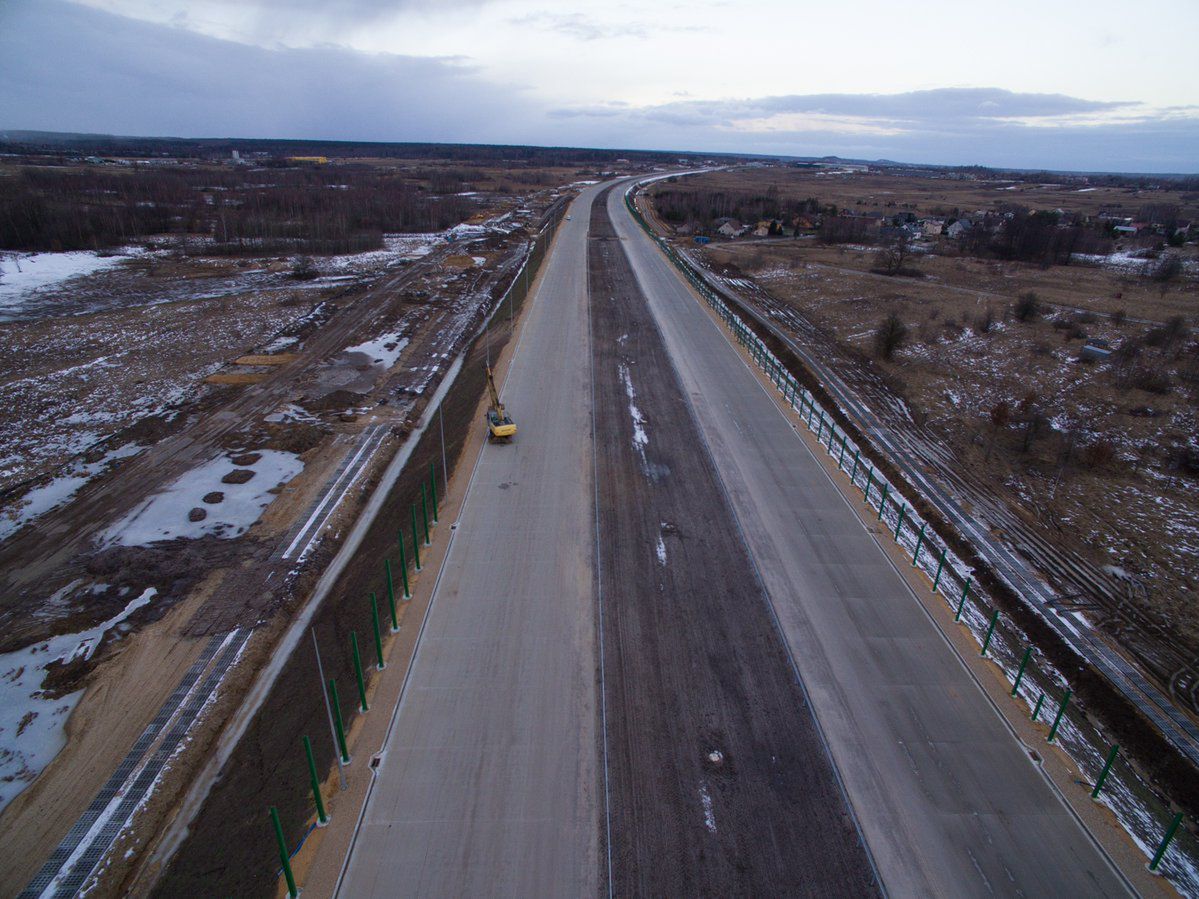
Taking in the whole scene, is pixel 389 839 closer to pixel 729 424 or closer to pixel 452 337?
pixel 729 424

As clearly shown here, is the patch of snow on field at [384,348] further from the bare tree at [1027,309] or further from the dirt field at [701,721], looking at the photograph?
the bare tree at [1027,309]

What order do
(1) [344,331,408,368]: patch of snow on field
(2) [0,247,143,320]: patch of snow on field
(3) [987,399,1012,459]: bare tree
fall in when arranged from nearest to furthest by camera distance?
(3) [987,399,1012,459]: bare tree → (1) [344,331,408,368]: patch of snow on field → (2) [0,247,143,320]: patch of snow on field

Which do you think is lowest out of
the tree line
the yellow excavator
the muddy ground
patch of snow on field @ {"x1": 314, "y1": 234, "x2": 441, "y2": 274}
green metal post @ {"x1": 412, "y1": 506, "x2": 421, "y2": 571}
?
the muddy ground

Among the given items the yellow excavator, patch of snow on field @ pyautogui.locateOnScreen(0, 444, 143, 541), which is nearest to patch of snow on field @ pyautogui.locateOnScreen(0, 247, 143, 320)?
patch of snow on field @ pyautogui.locateOnScreen(0, 444, 143, 541)

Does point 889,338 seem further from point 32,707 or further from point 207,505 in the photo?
point 32,707

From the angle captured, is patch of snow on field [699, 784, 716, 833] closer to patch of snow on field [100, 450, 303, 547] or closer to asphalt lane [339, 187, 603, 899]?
asphalt lane [339, 187, 603, 899]

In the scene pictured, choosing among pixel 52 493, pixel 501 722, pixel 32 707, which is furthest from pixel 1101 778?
pixel 52 493

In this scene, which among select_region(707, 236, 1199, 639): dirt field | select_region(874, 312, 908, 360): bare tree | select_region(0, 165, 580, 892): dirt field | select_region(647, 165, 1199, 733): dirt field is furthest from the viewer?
select_region(874, 312, 908, 360): bare tree

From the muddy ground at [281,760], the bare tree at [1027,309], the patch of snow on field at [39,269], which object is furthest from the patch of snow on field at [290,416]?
the bare tree at [1027,309]
